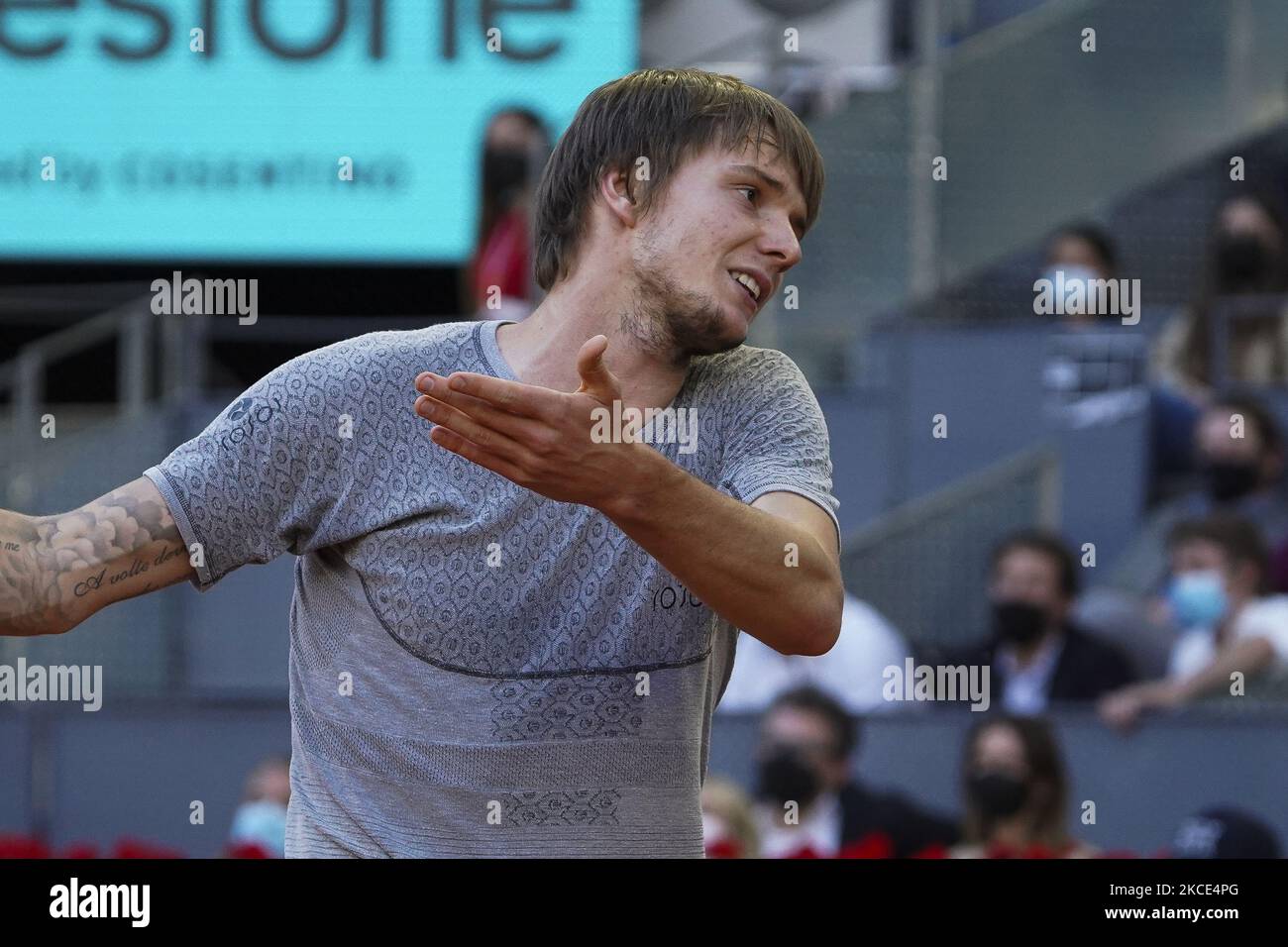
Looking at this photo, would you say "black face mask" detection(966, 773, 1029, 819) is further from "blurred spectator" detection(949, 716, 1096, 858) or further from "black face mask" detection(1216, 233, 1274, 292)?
"black face mask" detection(1216, 233, 1274, 292)

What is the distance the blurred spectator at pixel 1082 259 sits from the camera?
6.31 meters

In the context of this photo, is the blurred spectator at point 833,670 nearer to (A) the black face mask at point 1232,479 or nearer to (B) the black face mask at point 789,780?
(B) the black face mask at point 789,780

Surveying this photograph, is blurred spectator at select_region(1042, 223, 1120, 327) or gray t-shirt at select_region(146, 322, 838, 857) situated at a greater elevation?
blurred spectator at select_region(1042, 223, 1120, 327)

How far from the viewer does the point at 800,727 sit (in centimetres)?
471

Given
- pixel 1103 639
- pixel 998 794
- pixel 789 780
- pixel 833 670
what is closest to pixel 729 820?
pixel 789 780

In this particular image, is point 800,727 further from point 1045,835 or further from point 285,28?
point 285,28

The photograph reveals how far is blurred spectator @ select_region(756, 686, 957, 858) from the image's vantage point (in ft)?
15.1

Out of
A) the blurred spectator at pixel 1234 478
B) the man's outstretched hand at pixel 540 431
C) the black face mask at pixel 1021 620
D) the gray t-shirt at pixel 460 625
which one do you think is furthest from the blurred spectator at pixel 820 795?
the man's outstretched hand at pixel 540 431

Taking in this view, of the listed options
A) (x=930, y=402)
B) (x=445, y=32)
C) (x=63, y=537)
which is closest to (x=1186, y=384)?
(x=930, y=402)

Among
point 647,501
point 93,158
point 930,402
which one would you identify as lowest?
point 647,501

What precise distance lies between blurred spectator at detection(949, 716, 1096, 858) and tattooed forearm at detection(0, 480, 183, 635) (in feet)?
9.02

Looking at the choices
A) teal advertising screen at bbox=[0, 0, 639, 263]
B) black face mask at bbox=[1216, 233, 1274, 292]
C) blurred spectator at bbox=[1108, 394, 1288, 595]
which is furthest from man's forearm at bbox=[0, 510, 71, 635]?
black face mask at bbox=[1216, 233, 1274, 292]

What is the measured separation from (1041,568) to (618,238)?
11.1ft
